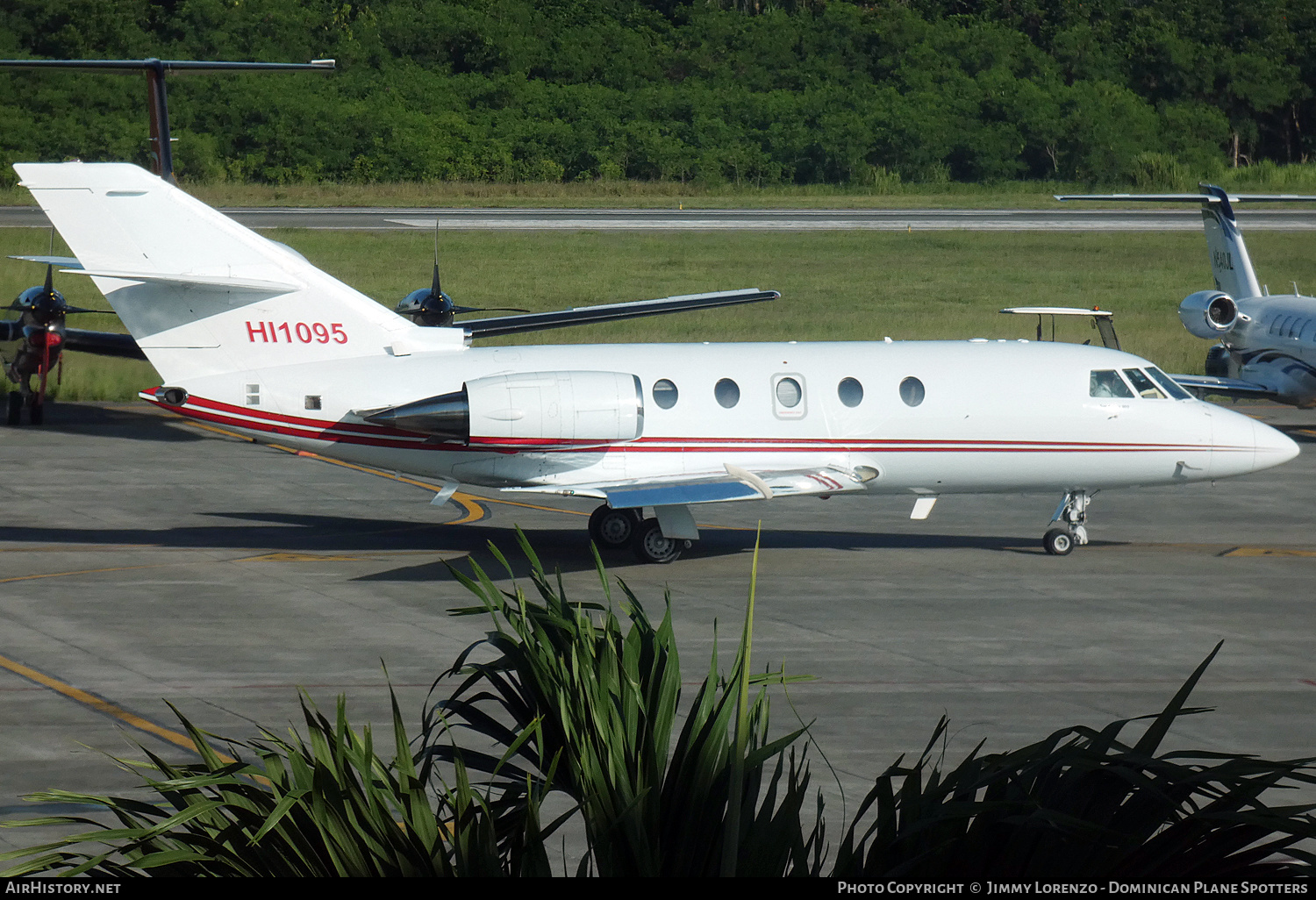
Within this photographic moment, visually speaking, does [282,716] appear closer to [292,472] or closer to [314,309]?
[314,309]

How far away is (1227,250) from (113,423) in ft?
78.1

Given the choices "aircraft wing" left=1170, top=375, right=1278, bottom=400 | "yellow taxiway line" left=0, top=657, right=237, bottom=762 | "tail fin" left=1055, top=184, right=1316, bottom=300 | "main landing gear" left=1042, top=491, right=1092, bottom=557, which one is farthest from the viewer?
"tail fin" left=1055, top=184, right=1316, bottom=300

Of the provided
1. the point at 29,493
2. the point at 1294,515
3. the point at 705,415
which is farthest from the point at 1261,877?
the point at 29,493

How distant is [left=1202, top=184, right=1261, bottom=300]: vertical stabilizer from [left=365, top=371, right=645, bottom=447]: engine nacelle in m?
18.1

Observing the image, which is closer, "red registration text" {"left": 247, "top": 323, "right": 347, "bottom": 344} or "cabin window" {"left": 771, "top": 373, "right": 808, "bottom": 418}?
"red registration text" {"left": 247, "top": 323, "right": 347, "bottom": 344}

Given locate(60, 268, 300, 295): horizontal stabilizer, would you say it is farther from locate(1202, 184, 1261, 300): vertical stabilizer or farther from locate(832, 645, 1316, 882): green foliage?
locate(1202, 184, 1261, 300): vertical stabilizer

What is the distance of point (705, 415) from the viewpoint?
728 inches

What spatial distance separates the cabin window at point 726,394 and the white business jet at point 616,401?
0.02m

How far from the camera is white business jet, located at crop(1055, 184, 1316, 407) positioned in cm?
2721

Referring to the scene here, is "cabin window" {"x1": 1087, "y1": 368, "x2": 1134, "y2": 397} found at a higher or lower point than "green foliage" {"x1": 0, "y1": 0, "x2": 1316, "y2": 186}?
lower

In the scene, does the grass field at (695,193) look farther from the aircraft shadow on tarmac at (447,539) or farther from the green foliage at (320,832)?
the green foliage at (320,832)

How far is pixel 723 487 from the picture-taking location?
1756 cm

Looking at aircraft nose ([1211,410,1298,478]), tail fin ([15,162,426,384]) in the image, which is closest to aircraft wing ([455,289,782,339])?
tail fin ([15,162,426,384])

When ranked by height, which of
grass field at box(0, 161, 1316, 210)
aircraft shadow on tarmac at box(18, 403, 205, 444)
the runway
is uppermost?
grass field at box(0, 161, 1316, 210)
